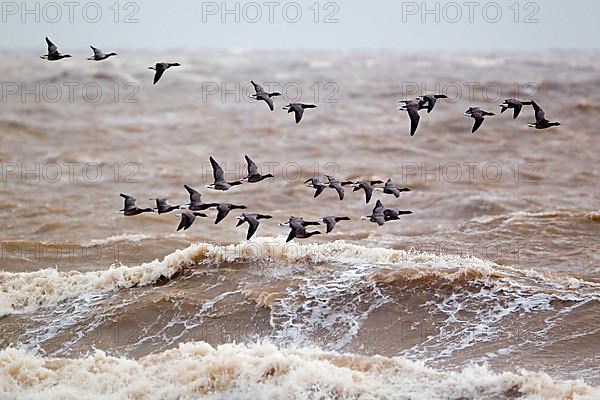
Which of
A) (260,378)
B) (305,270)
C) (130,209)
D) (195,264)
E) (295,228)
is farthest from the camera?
(195,264)

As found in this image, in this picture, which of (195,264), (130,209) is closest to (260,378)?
(130,209)

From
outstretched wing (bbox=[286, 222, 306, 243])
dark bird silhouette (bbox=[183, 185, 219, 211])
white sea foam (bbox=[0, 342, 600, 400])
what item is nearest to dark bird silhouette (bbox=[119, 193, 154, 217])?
dark bird silhouette (bbox=[183, 185, 219, 211])

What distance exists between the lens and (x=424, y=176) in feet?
91.9

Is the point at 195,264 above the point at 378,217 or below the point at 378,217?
below

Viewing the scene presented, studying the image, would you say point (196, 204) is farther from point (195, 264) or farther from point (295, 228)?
point (295, 228)

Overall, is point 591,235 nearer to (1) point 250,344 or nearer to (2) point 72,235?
(1) point 250,344

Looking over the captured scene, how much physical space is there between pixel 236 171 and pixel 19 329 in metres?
16.3

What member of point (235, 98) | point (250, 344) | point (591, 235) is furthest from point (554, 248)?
point (235, 98)

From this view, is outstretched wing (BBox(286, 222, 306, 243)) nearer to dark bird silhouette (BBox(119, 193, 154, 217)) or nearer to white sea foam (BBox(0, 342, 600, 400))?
white sea foam (BBox(0, 342, 600, 400))

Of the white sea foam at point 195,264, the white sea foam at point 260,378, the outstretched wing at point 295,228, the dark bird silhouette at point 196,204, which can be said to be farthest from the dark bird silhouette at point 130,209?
the white sea foam at point 260,378

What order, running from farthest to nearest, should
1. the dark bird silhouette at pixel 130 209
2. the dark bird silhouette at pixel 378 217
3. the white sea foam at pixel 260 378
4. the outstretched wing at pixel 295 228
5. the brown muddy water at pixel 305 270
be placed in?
the dark bird silhouette at pixel 130 209, the dark bird silhouette at pixel 378 217, the outstretched wing at pixel 295 228, the brown muddy water at pixel 305 270, the white sea foam at pixel 260 378

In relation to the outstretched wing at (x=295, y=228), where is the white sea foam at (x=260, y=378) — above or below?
below

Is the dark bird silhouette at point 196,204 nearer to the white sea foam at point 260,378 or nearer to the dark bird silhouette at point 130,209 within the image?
the dark bird silhouette at point 130,209

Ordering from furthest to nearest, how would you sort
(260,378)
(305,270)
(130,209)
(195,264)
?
(195,264) < (305,270) < (130,209) < (260,378)
